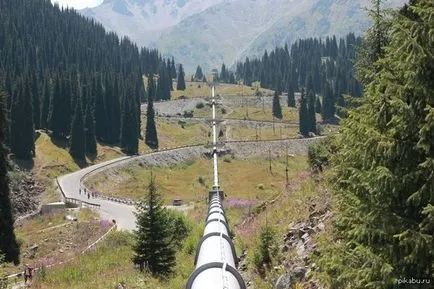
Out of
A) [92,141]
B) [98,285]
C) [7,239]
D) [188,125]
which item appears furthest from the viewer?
[188,125]

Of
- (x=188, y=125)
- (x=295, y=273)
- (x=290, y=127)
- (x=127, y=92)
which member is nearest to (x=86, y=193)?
(x=127, y=92)

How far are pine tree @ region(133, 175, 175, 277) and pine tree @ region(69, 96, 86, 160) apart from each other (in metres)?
85.0

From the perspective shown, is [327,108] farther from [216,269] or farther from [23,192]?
[216,269]

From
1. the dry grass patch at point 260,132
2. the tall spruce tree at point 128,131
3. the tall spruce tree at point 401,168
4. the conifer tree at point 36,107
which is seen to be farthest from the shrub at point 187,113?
the tall spruce tree at point 401,168

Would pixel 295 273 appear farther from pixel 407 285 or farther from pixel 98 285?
pixel 98 285

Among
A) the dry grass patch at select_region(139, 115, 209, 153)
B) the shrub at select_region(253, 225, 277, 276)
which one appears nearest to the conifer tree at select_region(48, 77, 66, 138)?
the dry grass patch at select_region(139, 115, 209, 153)

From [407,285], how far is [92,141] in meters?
106

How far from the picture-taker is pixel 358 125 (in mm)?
9438

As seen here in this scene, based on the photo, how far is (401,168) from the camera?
8289mm

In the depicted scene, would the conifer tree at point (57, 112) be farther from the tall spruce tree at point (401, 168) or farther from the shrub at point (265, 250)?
the tall spruce tree at point (401, 168)

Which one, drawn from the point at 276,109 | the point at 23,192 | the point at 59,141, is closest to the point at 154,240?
the point at 23,192

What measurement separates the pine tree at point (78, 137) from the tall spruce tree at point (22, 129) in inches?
392

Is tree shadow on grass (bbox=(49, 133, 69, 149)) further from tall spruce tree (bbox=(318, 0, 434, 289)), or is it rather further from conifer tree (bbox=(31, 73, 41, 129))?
tall spruce tree (bbox=(318, 0, 434, 289))

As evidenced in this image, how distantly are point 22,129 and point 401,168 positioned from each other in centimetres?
9427
